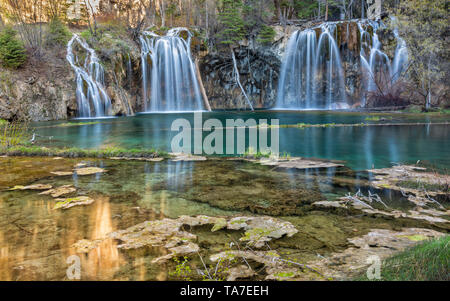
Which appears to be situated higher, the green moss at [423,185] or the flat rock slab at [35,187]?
the green moss at [423,185]

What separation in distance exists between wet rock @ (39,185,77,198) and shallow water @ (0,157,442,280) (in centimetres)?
13

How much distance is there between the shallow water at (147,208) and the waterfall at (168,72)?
21034mm

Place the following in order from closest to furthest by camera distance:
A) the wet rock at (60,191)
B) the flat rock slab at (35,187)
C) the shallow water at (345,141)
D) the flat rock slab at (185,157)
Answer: the wet rock at (60,191)
the flat rock slab at (35,187)
the flat rock slab at (185,157)
the shallow water at (345,141)

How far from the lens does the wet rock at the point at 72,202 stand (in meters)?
4.43

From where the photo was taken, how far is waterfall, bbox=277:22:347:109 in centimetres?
2867

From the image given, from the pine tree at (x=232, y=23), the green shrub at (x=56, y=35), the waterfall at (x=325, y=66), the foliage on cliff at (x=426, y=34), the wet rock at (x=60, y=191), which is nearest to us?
the wet rock at (x=60, y=191)

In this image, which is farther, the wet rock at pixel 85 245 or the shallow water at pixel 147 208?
the wet rock at pixel 85 245

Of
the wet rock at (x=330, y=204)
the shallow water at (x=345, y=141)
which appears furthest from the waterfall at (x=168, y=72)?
the wet rock at (x=330, y=204)

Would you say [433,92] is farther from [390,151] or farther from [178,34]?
[178,34]

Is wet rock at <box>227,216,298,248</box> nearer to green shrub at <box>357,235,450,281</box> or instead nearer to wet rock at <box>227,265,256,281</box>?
Result: wet rock at <box>227,265,256,281</box>

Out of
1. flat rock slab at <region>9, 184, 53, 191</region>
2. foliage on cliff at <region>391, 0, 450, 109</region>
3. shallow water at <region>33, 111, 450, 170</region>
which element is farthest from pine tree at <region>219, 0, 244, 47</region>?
flat rock slab at <region>9, 184, 53, 191</region>

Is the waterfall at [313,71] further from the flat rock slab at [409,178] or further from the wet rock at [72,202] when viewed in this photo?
the wet rock at [72,202]

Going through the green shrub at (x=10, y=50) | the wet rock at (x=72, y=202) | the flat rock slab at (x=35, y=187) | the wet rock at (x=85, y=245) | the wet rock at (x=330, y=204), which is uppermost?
the green shrub at (x=10, y=50)
